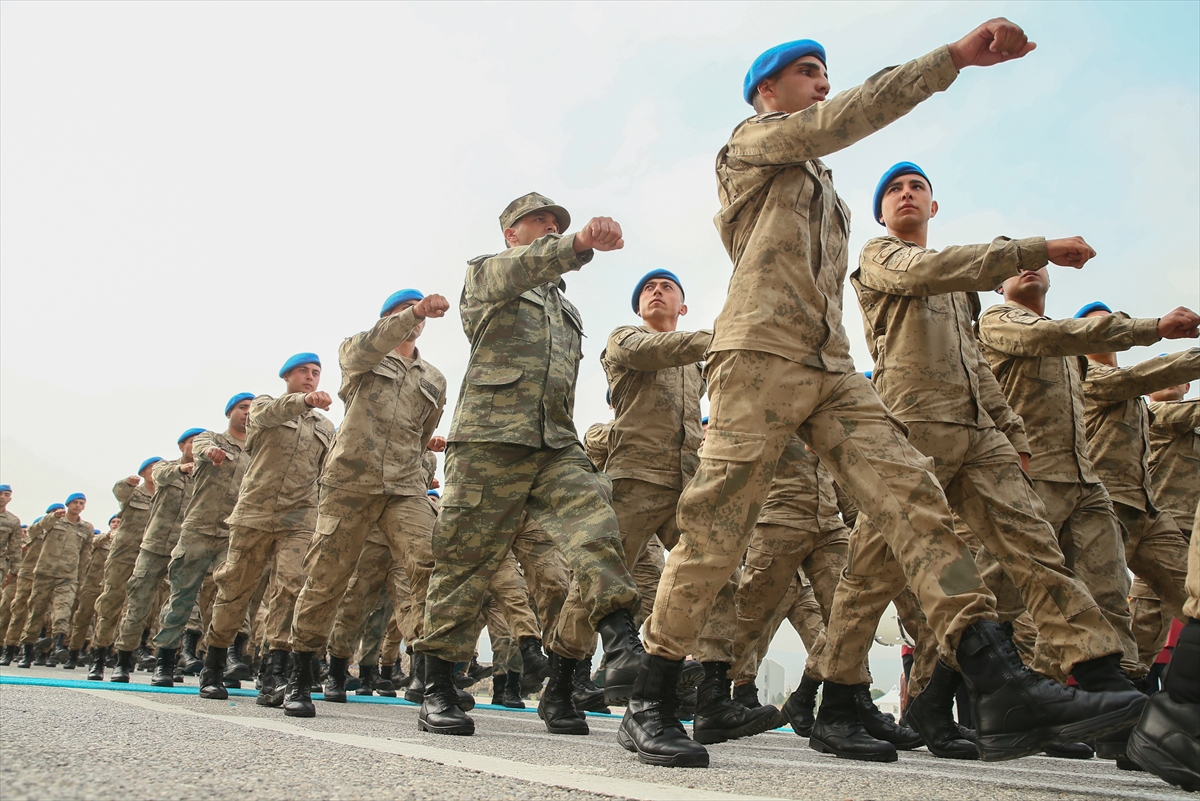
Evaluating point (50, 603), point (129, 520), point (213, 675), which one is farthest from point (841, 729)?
point (50, 603)

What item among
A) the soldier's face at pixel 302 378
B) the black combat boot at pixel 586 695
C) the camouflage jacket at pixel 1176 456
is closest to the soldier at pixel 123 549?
the soldier's face at pixel 302 378

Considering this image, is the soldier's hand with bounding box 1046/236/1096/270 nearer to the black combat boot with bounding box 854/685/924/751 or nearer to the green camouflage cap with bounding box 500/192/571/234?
the black combat boot with bounding box 854/685/924/751

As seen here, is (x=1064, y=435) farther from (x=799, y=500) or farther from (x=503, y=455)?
(x=503, y=455)

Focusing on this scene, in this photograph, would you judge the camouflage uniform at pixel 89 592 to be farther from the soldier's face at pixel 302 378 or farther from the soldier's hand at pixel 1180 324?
the soldier's hand at pixel 1180 324

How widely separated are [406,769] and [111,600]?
983cm

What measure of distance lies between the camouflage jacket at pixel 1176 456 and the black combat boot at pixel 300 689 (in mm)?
6265

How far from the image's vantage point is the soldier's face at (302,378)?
689 cm

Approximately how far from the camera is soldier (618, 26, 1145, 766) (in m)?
2.44

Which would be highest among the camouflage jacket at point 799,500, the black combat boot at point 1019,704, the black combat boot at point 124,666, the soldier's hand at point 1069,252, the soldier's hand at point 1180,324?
the soldier's hand at point 1180,324

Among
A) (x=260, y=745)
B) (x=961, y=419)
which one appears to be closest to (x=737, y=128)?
(x=961, y=419)

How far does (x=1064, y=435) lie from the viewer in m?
4.82

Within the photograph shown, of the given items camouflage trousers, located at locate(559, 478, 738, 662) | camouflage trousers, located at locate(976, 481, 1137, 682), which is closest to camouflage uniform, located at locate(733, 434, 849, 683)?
camouflage trousers, located at locate(559, 478, 738, 662)

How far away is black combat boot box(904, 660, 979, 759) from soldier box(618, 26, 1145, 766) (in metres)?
1.27

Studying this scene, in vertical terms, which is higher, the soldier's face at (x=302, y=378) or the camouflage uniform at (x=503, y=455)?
Result: the soldier's face at (x=302, y=378)
